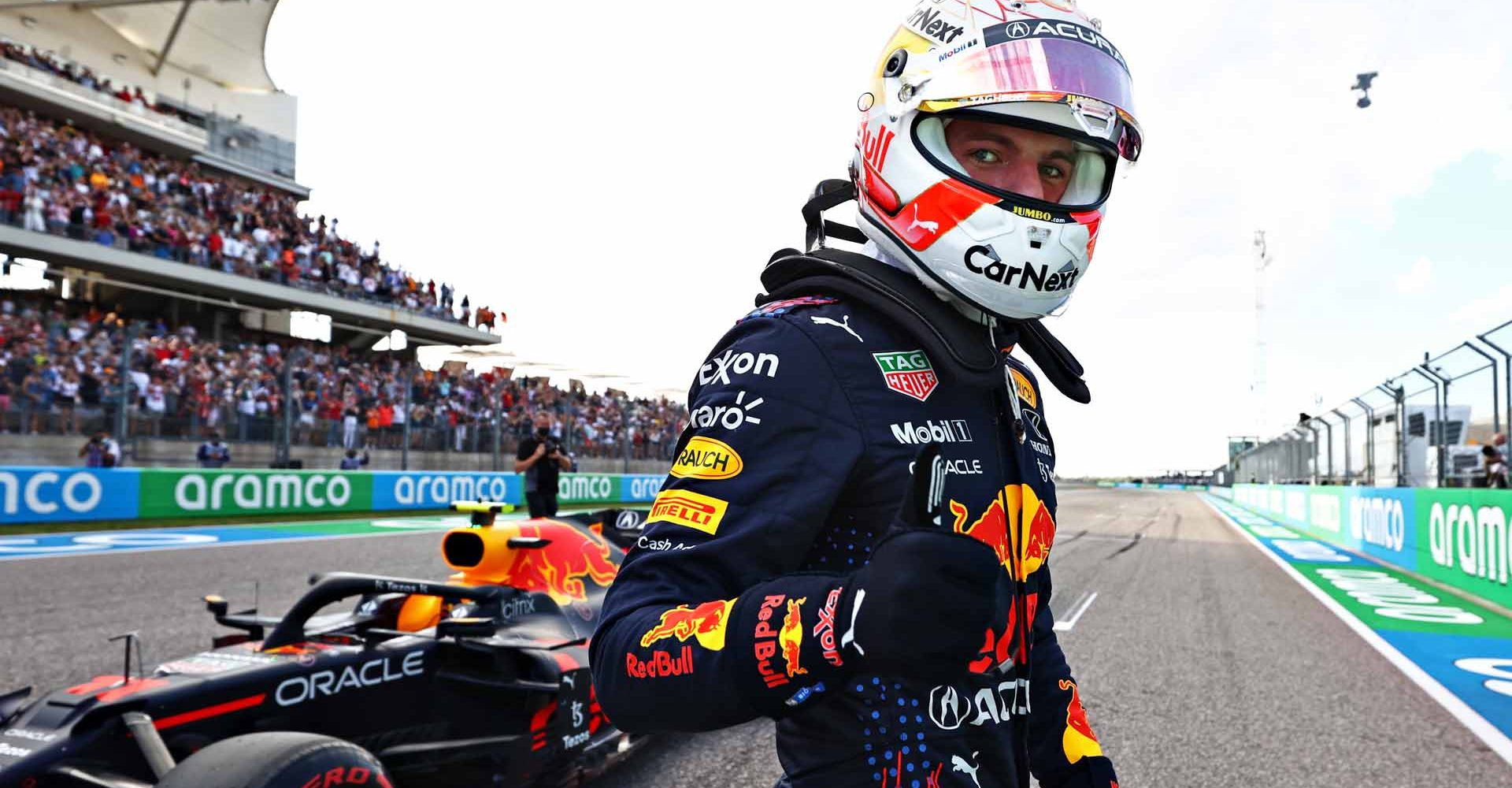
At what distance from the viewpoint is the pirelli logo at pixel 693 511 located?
103cm

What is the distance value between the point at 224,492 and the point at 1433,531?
16.1 metres

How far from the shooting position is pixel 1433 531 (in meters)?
10.3

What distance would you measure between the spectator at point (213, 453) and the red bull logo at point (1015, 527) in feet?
51.6

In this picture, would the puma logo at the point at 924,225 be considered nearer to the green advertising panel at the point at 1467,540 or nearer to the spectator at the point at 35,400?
the green advertising panel at the point at 1467,540

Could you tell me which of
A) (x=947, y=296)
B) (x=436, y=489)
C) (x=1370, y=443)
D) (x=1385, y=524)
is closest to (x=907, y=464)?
(x=947, y=296)

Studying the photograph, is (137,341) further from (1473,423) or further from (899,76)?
(1473,423)

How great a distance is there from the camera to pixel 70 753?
7.84 feet

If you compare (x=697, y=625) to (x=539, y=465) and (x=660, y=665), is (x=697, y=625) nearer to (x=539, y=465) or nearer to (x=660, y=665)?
(x=660, y=665)

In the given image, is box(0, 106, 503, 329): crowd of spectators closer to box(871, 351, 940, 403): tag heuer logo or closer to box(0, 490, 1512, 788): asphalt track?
box(0, 490, 1512, 788): asphalt track

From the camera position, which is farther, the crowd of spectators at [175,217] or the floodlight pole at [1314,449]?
the crowd of spectators at [175,217]

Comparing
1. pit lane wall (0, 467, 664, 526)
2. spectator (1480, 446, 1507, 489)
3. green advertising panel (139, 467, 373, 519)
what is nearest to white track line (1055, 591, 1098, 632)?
spectator (1480, 446, 1507, 489)

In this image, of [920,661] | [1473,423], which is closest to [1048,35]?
[920,661]

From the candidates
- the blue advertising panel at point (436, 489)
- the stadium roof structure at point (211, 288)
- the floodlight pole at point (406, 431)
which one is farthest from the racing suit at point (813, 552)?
the stadium roof structure at point (211, 288)

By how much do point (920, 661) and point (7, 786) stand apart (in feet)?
8.41
